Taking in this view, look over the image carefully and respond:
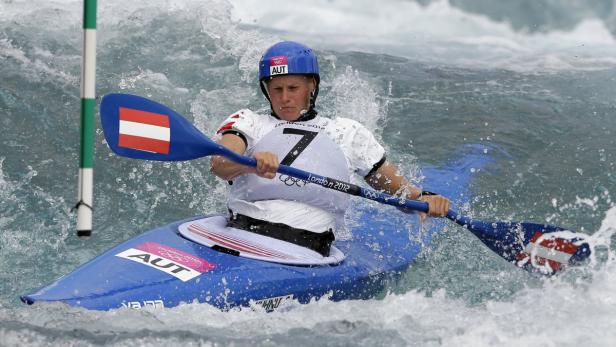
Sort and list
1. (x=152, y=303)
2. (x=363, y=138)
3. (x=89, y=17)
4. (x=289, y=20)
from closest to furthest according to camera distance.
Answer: (x=89, y=17) → (x=152, y=303) → (x=363, y=138) → (x=289, y=20)

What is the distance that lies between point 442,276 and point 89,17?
257cm

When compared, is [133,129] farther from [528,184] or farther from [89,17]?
[528,184]

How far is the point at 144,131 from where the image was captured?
4.01m

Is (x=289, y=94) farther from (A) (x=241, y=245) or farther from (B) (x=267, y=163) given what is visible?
(A) (x=241, y=245)

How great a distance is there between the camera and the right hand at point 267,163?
4.04 meters

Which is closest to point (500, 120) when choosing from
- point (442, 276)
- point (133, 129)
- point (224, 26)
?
point (224, 26)

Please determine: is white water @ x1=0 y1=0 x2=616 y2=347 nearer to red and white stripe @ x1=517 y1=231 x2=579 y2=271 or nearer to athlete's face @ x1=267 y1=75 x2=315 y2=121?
red and white stripe @ x1=517 y1=231 x2=579 y2=271

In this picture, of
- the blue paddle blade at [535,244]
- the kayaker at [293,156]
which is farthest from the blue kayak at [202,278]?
the blue paddle blade at [535,244]

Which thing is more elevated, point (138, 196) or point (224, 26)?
point (224, 26)

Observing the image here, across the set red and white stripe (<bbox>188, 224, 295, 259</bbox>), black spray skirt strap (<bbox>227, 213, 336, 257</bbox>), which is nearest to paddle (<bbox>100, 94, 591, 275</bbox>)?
black spray skirt strap (<bbox>227, 213, 336, 257</bbox>)

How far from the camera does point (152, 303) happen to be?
366 cm

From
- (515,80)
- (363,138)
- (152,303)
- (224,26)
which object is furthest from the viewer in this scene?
(515,80)

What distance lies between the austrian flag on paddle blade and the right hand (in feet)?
1.41

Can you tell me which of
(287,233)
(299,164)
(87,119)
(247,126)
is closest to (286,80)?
(247,126)
